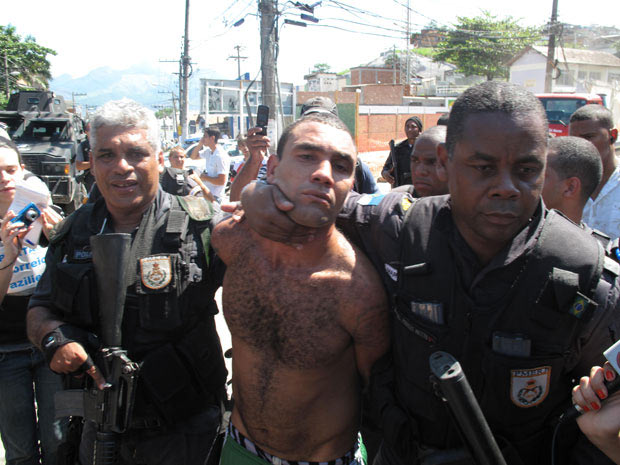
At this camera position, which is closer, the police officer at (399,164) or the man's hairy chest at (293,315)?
the man's hairy chest at (293,315)

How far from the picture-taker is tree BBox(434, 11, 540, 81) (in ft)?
143

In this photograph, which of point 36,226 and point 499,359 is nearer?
point 499,359

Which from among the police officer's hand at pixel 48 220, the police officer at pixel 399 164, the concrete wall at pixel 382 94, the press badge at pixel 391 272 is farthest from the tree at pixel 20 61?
the press badge at pixel 391 272

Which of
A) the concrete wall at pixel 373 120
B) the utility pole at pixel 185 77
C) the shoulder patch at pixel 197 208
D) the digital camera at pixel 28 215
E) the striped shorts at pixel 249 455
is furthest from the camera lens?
the concrete wall at pixel 373 120

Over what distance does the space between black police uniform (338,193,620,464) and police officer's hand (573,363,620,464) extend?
0.20 m

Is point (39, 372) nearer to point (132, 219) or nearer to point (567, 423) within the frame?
point (132, 219)

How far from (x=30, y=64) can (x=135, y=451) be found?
3835cm

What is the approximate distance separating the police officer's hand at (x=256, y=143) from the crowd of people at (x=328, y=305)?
1.71 m

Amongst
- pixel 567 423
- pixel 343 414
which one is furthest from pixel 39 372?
pixel 567 423

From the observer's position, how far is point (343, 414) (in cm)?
195

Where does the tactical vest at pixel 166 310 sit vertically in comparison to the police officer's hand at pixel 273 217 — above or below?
below

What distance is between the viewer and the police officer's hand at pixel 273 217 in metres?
1.79

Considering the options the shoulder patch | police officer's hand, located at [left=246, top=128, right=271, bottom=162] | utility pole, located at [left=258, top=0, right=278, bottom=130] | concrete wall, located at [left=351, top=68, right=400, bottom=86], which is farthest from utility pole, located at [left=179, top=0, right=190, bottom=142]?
concrete wall, located at [left=351, top=68, right=400, bottom=86]

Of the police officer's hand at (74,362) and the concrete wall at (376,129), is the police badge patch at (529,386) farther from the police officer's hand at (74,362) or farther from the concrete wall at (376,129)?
the concrete wall at (376,129)
